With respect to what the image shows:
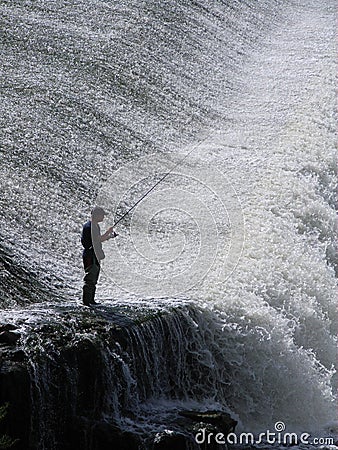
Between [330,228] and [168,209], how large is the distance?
276 centimetres

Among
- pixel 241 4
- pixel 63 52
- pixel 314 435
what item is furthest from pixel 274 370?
pixel 241 4

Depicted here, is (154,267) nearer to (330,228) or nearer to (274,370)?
(274,370)

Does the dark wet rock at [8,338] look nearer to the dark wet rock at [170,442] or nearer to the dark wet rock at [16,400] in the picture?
the dark wet rock at [16,400]

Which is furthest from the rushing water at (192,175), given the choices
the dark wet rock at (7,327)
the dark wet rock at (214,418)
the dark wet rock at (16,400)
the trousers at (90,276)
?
the dark wet rock at (16,400)

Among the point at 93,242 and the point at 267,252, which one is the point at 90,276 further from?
the point at 267,252

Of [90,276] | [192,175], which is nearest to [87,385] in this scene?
[90,276]

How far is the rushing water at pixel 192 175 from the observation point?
12539 millimetres

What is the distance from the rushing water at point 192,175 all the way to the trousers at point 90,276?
2.09 ft

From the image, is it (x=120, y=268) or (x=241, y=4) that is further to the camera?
(x=241, y=4)

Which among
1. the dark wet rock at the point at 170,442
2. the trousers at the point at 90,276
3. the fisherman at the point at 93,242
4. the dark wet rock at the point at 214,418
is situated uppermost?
the fisherman at the point at 93,242

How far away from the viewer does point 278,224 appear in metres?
16.0

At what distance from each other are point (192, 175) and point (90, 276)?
7364 mm

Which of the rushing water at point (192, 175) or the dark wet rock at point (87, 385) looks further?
the rushing water at point (192, 175)

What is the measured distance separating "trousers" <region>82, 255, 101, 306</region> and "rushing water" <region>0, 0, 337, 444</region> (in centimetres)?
64
